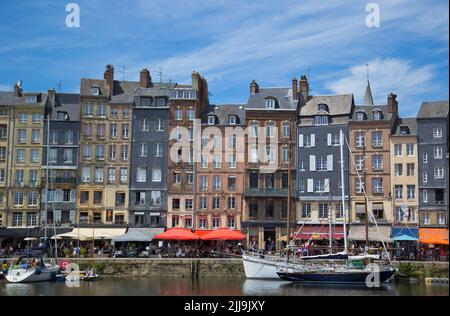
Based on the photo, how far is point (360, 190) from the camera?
4703cm

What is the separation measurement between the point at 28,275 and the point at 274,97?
23400 millimetres

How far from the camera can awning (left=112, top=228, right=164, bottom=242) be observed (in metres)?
43.1

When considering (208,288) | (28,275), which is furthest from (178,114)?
(208,288)

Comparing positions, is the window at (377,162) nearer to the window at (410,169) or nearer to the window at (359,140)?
the window at (359,140)

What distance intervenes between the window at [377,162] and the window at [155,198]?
637 inches

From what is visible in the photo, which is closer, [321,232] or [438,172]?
[438,172]

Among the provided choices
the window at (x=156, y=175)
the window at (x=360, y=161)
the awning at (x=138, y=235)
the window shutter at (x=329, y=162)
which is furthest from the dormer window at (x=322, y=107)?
the awning at (x=138, y=235)

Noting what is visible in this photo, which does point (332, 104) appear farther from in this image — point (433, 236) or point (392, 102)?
point (433, 236)

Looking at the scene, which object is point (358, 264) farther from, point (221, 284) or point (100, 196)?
point (100, 196)

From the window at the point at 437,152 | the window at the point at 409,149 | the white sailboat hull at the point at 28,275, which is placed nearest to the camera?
the white sailboat hull at the point at 28,275

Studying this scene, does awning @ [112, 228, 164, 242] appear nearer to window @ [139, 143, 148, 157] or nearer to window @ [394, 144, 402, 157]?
window @ [139, 143, 148, 157]

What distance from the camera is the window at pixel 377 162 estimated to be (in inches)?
1841

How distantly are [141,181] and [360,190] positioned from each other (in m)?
16.5

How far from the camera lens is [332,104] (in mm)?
49344
